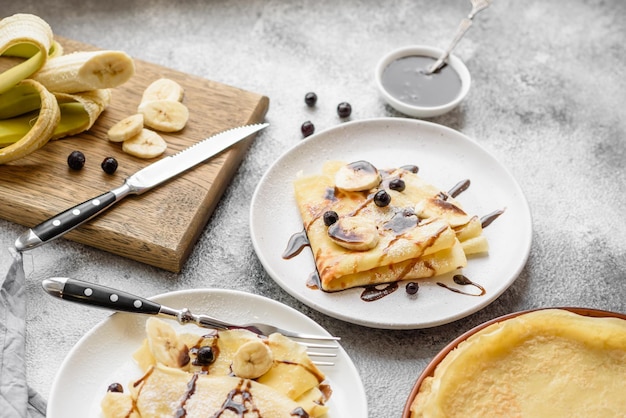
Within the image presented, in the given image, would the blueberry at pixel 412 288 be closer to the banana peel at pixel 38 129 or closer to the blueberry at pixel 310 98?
the blueberry at pixel 310 98

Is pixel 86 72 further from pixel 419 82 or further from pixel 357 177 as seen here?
pixel 419 82

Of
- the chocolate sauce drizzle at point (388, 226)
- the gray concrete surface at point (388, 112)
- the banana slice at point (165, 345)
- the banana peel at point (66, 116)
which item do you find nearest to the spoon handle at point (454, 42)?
the gray concrete surface at point (388, 112)

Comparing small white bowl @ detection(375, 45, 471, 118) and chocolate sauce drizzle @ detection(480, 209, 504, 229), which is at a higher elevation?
small white bowl @ detection(375, 45, 471, 118)

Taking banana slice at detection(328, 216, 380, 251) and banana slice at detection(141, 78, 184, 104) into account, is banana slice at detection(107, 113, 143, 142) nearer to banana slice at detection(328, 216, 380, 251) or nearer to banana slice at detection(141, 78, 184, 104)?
banana slice at detection(141, 78, 184, 104)

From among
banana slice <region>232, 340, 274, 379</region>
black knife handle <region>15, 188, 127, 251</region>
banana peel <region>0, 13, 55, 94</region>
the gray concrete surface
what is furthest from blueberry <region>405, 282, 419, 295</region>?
banana peel <region>0, 13, 55, 94</region>

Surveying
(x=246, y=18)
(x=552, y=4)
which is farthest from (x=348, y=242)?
(x=552, y=4)
